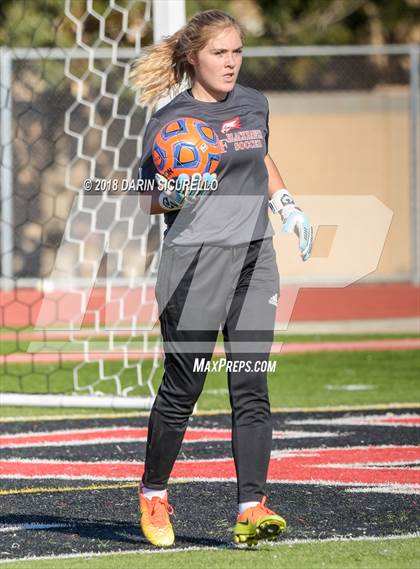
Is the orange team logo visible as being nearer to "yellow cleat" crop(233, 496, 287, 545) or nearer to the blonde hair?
the blonde hair

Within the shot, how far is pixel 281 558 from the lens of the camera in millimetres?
5039

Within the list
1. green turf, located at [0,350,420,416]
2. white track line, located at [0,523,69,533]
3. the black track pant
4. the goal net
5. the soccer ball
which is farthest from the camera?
the goal net

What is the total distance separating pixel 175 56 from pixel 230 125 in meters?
0.42

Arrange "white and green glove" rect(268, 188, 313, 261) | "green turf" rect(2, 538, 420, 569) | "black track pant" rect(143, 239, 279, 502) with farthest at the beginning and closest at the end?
"white and green glove" rect(268, 188, 313, 261), "black track pant" rect(143, 239, 279, 502), "green turf" rect(2, 538, 420, 569)

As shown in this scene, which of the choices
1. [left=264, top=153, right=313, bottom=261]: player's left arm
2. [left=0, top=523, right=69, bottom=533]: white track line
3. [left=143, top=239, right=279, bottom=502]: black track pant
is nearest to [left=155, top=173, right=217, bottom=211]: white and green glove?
[left=143, top=239, right=279, bottom=502]: black track pant

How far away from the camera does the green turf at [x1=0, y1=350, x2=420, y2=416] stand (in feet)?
31.7

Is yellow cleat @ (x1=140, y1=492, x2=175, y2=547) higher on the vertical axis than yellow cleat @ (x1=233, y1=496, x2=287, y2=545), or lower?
lower

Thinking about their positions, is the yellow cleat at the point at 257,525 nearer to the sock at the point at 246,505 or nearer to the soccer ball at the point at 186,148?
the sock at the point at 246,505

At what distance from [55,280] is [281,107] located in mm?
4258

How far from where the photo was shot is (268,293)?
5320 millimetres

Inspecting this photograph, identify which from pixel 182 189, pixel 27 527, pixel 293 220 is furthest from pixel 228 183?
pixel 27 527

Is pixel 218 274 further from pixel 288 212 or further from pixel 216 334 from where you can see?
pixel 288 212

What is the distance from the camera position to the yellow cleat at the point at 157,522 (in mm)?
5301

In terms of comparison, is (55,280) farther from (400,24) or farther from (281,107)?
(400,24)
